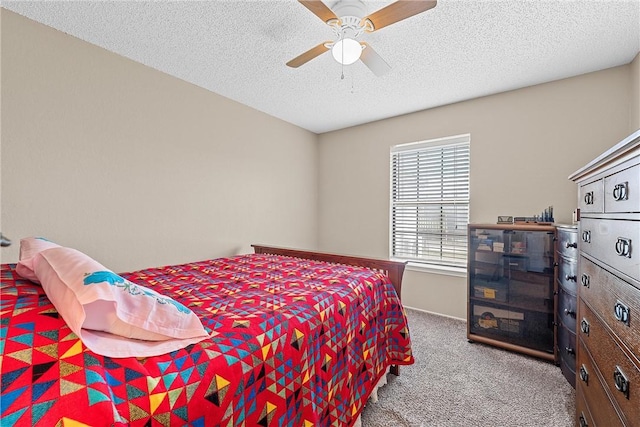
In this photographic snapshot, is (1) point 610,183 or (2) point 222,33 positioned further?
(2) point 222,33

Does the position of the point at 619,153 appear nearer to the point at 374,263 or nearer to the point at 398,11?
the point at 398,11

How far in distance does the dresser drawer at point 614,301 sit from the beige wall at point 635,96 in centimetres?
175

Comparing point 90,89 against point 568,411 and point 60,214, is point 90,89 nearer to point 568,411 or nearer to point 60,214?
point 60,214

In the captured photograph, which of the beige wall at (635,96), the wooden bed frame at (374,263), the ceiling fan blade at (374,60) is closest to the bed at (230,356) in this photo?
the wooden bed frame at (374,263)

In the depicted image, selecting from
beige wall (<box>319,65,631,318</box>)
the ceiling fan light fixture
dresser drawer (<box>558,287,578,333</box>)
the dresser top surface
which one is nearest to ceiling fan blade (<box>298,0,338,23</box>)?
the ceiling fan light fixture

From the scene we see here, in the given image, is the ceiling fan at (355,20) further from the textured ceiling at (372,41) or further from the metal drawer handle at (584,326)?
the metal drawer handle at (584,326)

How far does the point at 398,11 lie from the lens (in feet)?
4.88

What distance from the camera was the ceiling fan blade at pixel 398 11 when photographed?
138 cm

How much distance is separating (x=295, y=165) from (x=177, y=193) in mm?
1752

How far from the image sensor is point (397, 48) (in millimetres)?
2168

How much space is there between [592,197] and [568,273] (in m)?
1.09

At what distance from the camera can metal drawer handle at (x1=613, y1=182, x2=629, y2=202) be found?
3.06ft

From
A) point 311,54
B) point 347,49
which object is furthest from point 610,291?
point 311,54

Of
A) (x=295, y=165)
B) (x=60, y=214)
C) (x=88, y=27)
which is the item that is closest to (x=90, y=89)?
(x=88, y=27)
